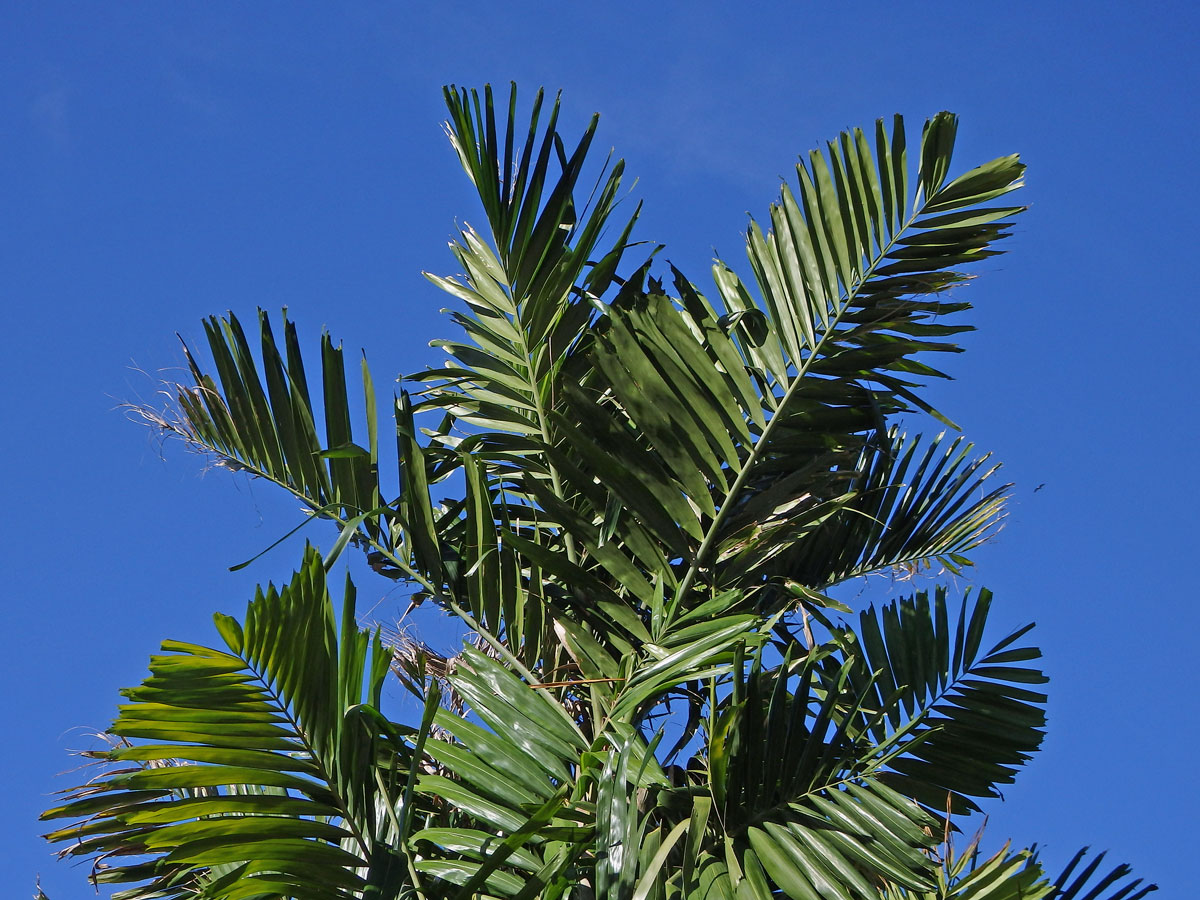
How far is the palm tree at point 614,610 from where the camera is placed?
1868mm

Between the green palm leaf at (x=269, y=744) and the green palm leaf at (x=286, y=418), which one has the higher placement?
the green palm leaf at (x=286, y=418)

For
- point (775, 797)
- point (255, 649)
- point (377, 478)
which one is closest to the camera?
point (255, 649)

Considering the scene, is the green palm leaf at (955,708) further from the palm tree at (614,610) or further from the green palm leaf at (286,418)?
the green palm leaf at (286,418)

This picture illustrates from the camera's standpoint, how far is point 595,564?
2559 mm

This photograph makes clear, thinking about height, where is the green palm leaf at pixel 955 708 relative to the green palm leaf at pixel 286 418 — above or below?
below

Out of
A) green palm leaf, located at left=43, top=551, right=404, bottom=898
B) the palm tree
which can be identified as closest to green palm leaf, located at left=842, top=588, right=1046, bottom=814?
the palm tree

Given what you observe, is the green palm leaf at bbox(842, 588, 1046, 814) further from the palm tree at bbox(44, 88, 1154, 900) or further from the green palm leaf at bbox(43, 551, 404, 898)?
the green palm leaf at bbox(43, 551, 404, 898)

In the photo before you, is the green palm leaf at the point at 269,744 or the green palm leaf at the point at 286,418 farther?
the green palm leaf at the point at 286,418

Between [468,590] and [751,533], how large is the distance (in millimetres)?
616

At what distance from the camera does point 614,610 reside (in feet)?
7.63

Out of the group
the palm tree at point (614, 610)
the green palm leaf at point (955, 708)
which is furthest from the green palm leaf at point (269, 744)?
the green palm leaf at point (955, 708)

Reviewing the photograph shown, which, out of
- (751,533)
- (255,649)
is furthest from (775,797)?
(255,649)

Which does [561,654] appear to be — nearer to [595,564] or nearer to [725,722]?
[595,564]

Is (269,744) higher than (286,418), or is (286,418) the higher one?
(286,418)
